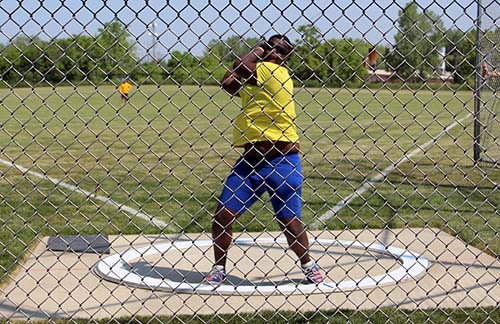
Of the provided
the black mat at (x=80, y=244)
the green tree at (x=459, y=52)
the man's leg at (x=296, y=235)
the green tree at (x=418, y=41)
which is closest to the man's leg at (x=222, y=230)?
the man's leg at (x=296, y=235)

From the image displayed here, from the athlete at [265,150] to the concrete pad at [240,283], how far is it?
36cm

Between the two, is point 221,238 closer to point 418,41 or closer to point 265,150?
point 265,150

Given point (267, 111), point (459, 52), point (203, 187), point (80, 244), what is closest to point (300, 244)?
point (267, 111)

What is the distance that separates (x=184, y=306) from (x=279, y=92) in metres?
1.68

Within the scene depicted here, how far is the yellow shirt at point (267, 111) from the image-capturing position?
5966 mm

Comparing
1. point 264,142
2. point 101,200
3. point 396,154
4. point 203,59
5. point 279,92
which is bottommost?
point 396,154

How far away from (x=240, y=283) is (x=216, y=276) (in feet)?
1.01

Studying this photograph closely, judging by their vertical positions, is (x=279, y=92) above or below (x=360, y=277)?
above

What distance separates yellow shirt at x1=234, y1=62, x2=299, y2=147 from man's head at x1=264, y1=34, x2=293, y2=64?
5 centimetres

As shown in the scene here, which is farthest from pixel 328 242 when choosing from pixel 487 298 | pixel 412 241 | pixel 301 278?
pixel 487 298

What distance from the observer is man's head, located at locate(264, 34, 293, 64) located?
19.5 ft

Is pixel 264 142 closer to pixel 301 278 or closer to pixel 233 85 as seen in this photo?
Answer: pixel 233 85

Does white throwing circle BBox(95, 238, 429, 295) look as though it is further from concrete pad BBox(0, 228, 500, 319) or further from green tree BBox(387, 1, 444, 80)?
green tree BBox(387, 1, 444, 80)

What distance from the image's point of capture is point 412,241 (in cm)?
826
